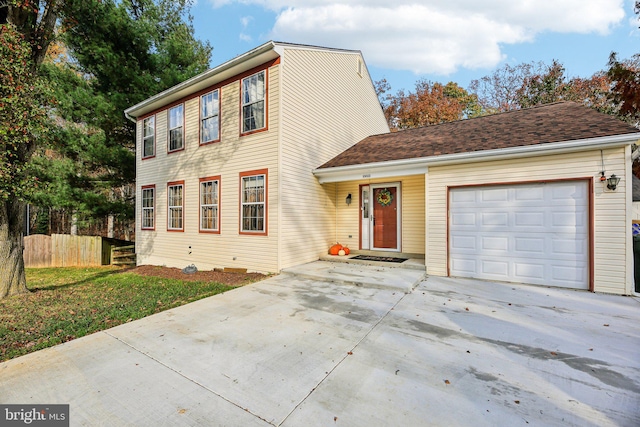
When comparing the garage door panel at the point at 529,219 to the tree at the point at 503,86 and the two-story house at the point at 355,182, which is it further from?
the tree at the point at 503,86

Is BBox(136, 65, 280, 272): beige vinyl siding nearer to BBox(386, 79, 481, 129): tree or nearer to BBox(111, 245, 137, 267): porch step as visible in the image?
BBox(111, 245, 137, 267): porch step

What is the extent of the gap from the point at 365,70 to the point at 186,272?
10.1m

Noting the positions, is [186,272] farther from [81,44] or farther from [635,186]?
[635,186]

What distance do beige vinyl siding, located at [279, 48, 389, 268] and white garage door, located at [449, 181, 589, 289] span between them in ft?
11.1

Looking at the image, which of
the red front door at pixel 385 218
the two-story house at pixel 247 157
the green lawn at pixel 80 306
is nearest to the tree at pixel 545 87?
the two-story house at pixel 247 157

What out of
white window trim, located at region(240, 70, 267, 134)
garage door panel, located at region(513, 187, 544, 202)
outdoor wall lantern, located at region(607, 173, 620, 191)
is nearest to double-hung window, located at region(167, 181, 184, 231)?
white window trim, located at region(240, 70, 267, 134)

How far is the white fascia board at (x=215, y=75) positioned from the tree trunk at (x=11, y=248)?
5.10 metres

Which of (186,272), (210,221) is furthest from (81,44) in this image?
(186,272)

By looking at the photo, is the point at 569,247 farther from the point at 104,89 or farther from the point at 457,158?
the point at 104,89

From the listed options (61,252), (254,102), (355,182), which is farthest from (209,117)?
(61,252)

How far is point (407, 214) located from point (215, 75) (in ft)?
22.4

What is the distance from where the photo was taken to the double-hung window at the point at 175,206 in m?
9.12

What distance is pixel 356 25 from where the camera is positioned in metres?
13.5

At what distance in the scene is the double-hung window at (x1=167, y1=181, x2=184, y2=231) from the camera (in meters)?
9.12
